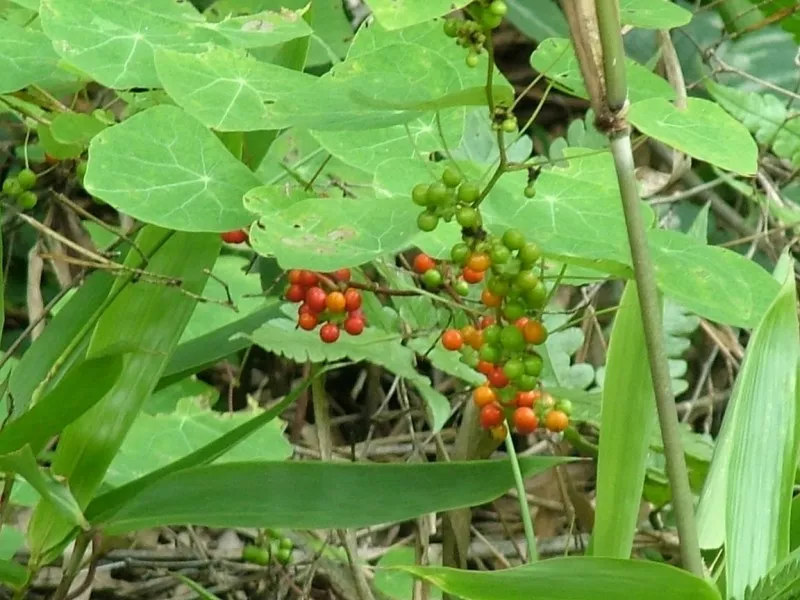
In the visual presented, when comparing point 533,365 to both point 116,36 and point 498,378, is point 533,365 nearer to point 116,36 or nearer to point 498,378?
point 498,378

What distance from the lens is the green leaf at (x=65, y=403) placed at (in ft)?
2.34

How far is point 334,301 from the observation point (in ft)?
2.57

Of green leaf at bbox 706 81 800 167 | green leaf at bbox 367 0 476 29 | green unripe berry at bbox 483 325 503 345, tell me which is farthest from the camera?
green leaf at bbox 706 81 800 167

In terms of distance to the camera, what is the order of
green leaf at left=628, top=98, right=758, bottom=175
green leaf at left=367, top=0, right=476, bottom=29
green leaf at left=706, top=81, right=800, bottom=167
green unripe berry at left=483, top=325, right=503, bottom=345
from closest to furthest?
1. green leaf at left=367, top=0, right=476, bottom=29
2. green leaf at left=628, top=98, right=758, bottom=175
3. green unripe berry at left=483, top=325, right=503, bottom=345
4. green leaf at left=706, top=81, right=800, bottom=167

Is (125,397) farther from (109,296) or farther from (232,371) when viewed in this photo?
(232,371)

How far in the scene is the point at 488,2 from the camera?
0.53 metres

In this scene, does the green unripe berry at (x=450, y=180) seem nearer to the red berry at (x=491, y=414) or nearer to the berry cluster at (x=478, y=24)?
the berry cluster at (x=478, y=24)

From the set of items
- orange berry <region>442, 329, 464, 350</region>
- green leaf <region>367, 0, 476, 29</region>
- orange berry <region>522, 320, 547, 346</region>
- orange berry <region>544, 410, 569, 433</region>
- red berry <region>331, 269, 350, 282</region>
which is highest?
green leaf <region>367, 0, 476, 29</region>

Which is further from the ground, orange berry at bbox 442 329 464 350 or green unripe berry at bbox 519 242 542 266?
green unripe berry at bbox 519 242 542 266

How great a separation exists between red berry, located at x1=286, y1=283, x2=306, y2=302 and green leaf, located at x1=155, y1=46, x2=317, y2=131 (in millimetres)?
166

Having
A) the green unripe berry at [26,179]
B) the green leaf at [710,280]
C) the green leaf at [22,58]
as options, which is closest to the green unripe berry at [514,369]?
the green leaf at [710,280]

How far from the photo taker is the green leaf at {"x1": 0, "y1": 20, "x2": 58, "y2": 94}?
77 centimetres

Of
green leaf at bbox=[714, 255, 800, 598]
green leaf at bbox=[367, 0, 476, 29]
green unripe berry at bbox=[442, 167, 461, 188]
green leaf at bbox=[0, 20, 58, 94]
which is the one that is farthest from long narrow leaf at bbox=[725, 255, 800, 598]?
green leaf at bbox=[0, 20, 58, 94]

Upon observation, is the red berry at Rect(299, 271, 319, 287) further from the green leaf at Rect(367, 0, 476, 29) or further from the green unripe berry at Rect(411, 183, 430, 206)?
the green leaf at Rect(367, 0, 476, 29)
